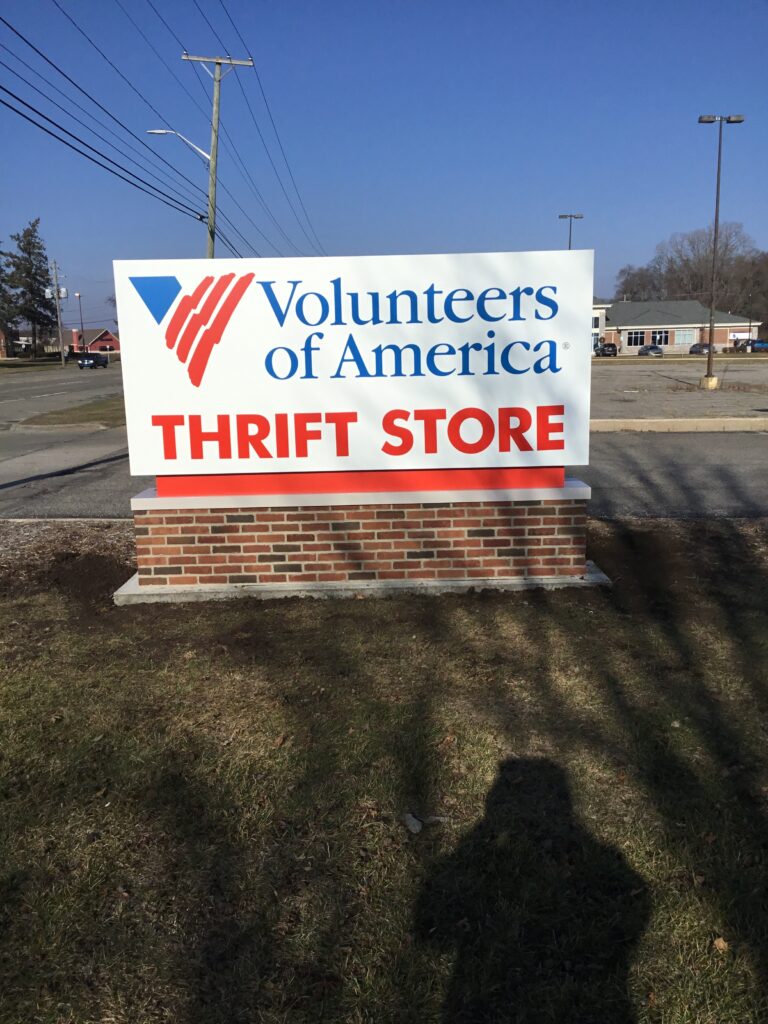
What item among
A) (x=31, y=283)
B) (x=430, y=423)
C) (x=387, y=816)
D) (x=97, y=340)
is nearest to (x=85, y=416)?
(x=430, y=423)

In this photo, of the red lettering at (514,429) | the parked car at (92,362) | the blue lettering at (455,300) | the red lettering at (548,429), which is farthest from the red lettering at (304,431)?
the parked car at (92,362)

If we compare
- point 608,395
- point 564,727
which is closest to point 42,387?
point 608,395

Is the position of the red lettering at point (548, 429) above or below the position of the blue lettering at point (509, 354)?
below

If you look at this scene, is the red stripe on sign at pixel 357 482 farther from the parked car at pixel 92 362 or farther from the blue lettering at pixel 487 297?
the parked car at pixel 92 362

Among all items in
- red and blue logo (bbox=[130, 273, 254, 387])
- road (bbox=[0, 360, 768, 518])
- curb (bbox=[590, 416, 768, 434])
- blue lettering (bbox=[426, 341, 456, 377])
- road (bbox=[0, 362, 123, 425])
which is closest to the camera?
red and blue logo (bbox=[130, 273, 254, 387])

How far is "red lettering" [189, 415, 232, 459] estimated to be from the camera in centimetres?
522

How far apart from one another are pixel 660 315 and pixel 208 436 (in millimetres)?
95123

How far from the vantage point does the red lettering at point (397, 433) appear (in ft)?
17.3

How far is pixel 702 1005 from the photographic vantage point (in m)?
2.05

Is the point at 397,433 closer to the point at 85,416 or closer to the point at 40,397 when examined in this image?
the point at 85,416

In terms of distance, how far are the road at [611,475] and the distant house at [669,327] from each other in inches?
3292

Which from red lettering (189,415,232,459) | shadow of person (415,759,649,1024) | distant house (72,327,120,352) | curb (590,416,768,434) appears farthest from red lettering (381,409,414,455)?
distant house (72,327,120,352)

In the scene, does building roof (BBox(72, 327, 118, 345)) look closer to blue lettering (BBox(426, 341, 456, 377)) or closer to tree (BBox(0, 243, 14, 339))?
tree (BBox(0, 243, 14, 339))

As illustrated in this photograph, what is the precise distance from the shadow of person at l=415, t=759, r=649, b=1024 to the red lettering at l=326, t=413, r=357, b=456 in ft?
9.40
